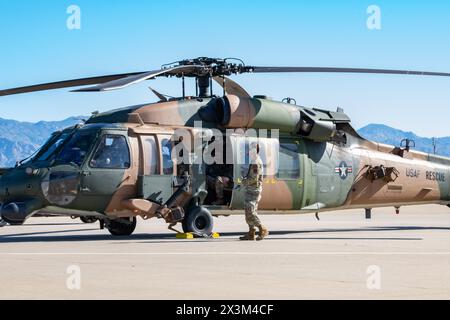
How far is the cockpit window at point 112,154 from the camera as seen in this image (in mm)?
15938

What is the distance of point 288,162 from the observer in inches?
721

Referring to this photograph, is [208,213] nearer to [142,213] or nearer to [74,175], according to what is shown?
[142,213]

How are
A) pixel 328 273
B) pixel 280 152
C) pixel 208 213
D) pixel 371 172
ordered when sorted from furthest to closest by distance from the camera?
pixel 371 172
pixel 280 152
pixel 208 213
pixel 328 273

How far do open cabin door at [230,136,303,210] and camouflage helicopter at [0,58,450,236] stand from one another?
2 centimetres

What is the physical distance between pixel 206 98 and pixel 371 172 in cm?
471

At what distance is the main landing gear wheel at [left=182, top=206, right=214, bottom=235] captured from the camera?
16625 mm

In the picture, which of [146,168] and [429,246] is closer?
[429,246]

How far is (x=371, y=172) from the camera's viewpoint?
19953 millimetres

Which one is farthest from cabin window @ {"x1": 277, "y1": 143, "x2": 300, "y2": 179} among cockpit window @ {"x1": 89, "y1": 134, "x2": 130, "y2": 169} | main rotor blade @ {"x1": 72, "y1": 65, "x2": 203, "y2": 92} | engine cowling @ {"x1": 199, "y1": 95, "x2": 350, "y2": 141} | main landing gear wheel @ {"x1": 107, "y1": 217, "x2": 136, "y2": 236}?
cockpit window @ {"x1": 89, "y1": 134, "x2": 130, "y2": 169}

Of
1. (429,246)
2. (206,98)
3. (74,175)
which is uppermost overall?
(206,98)

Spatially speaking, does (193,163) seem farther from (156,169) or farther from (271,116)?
(271,116)

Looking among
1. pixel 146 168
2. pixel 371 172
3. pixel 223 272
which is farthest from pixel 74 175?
pixel 371 172

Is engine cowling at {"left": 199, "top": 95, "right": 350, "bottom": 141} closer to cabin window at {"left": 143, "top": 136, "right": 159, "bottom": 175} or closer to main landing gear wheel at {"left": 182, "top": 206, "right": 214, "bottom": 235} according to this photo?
cabin window at {"left": 143, "top": 136, "right": 159, "bottom": 175}

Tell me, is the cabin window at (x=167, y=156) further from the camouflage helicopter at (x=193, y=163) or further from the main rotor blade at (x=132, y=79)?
the main rotor blade at (x=132, y=79)
